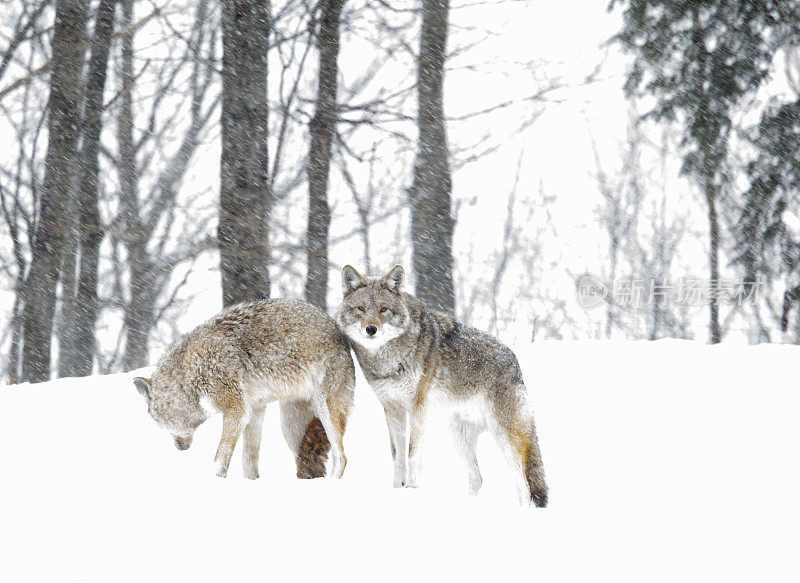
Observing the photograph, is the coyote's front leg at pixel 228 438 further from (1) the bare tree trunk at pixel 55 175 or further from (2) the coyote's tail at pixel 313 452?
(1) the bare tree trunk at pixel 55 175

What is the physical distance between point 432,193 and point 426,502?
22.4ft

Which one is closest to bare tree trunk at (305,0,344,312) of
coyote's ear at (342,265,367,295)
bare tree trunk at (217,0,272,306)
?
bare tree trunk at (217,0,272,306)

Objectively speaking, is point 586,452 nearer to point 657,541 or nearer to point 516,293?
point 657,541

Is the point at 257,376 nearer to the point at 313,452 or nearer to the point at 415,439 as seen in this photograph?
the point at 313,452

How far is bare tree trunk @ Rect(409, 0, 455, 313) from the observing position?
32.9 ft

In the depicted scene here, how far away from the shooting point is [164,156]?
2312 cm

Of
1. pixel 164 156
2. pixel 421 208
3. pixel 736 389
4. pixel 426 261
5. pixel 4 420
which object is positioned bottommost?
pixel 4 420

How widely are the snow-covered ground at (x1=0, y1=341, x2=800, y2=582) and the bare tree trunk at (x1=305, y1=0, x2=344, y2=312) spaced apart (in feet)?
9.64

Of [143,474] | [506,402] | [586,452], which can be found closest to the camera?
[143,474]

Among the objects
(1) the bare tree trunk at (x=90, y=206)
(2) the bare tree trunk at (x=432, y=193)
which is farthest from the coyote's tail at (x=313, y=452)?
(1) the bare tree trunk at (x=90, y=206)

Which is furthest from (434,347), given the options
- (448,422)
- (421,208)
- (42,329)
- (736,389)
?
(42,329)

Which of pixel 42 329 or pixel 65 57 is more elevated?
pixel 65 57

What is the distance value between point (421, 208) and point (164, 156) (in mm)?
15647

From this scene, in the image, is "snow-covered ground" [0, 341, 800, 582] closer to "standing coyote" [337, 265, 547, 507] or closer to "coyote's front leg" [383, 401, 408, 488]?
"coyote's front leg" [383, 401, 408, 488]
